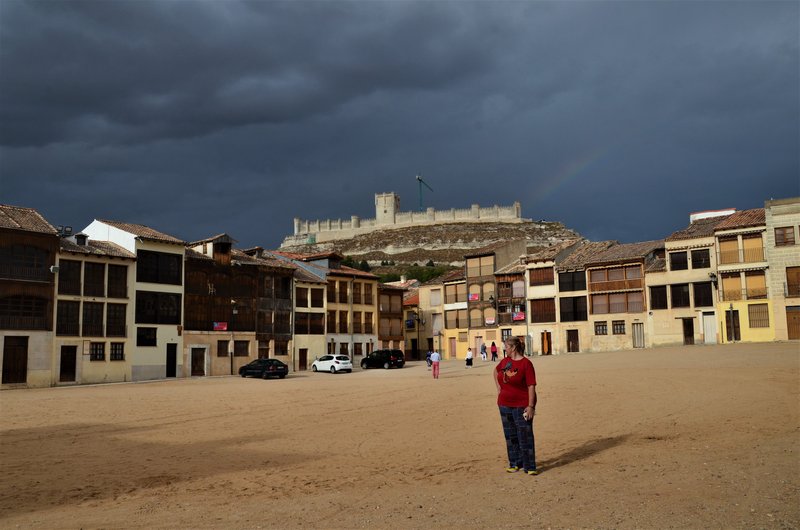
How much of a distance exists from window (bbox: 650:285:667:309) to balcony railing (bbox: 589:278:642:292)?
1.68m

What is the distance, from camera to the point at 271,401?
2805cm

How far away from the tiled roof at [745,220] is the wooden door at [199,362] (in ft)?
126

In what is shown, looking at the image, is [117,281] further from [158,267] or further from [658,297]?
[658,297]

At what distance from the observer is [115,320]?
164 feet

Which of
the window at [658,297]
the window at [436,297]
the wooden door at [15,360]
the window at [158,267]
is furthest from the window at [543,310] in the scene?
the wooden door at [15,360]

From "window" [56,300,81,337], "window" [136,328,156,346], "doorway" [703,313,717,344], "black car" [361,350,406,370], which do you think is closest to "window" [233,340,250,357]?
"window" [136,328,156,346]

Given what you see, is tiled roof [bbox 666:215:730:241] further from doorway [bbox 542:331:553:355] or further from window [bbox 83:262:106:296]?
window [bbox 83:262:106:296]

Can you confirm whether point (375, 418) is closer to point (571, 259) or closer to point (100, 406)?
point (100, 406)

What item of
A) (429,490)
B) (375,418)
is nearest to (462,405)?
(375,418)

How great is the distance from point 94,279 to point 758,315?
44874 millimetres

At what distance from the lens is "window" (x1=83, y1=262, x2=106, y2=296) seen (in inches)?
1902

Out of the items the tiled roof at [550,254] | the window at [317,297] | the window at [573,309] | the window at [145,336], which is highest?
the tiled roof at [550,254]

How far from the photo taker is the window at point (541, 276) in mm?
67625

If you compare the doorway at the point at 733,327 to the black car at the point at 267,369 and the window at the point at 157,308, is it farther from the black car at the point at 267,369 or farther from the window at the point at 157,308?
the window at the point at 157,308
